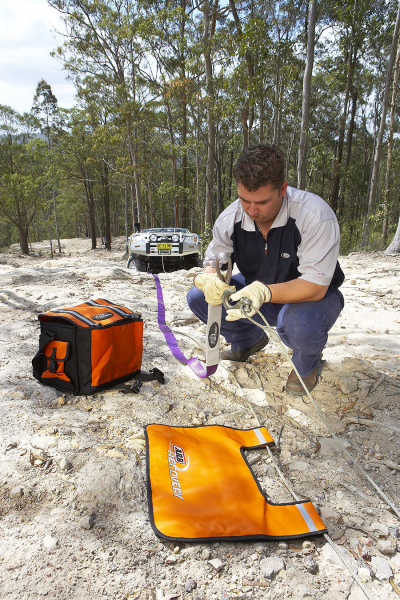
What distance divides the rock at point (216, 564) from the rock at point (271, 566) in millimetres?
132

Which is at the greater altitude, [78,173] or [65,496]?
[78,173]

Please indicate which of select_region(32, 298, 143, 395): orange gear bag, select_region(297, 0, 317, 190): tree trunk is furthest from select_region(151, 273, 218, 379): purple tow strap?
select_region(297, 0, 317, 190): tree trunk

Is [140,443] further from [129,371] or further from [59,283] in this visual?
[59,283]

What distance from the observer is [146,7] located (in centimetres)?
1284

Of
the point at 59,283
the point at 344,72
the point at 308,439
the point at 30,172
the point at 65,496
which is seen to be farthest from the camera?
the point at 30,172

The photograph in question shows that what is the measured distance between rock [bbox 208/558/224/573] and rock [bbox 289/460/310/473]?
0.59 metres

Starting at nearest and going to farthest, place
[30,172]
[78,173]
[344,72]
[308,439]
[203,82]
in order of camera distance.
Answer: [308,439] < [203,82] < [344,72] < [30,172] < [78,173]

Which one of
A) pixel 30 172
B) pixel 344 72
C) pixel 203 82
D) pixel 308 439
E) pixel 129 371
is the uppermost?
pixel 344 72

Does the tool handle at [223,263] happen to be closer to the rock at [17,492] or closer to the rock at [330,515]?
the rock at [330,515]

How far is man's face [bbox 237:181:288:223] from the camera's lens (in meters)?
1.79


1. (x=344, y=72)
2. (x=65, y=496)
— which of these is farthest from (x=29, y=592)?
(x=344, y=72)

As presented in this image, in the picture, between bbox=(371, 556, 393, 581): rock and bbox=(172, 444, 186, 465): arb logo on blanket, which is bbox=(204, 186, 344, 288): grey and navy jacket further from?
bbox=(371, 556, 393, 581): rock

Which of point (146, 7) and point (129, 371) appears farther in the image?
point (146, 7)

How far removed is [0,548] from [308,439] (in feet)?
4.52
